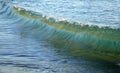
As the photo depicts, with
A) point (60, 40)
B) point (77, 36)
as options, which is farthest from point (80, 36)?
point (60, 40)

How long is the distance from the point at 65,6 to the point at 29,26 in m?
5.35

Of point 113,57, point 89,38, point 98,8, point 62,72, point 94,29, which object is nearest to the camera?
point 62,72

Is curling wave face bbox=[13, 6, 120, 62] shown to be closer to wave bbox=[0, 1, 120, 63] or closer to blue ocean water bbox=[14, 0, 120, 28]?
wave bbox=[0, 1, 120, 63]

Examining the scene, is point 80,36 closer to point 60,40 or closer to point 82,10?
point 60,40

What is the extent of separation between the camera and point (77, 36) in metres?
11.8

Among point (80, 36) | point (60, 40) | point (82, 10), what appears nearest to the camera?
point (60, 40)

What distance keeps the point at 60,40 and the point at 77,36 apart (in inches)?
25.8

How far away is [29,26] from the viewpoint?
46.5 feet

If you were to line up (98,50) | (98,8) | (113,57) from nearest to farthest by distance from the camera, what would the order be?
1. (113,57)
2. (98,50)
3. (98,8)

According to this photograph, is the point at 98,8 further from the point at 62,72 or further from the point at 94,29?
the point at 62,72

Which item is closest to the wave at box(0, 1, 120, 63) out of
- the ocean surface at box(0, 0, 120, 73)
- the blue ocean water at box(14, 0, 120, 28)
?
the ocean surface at box(0, 0, 120, 73)

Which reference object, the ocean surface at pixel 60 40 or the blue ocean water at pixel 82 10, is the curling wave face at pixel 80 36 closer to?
the ocean surface at pixel 60 40

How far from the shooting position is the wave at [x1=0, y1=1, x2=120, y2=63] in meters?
9.88

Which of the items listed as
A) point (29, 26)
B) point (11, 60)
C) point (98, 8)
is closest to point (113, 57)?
point (11, 60)
